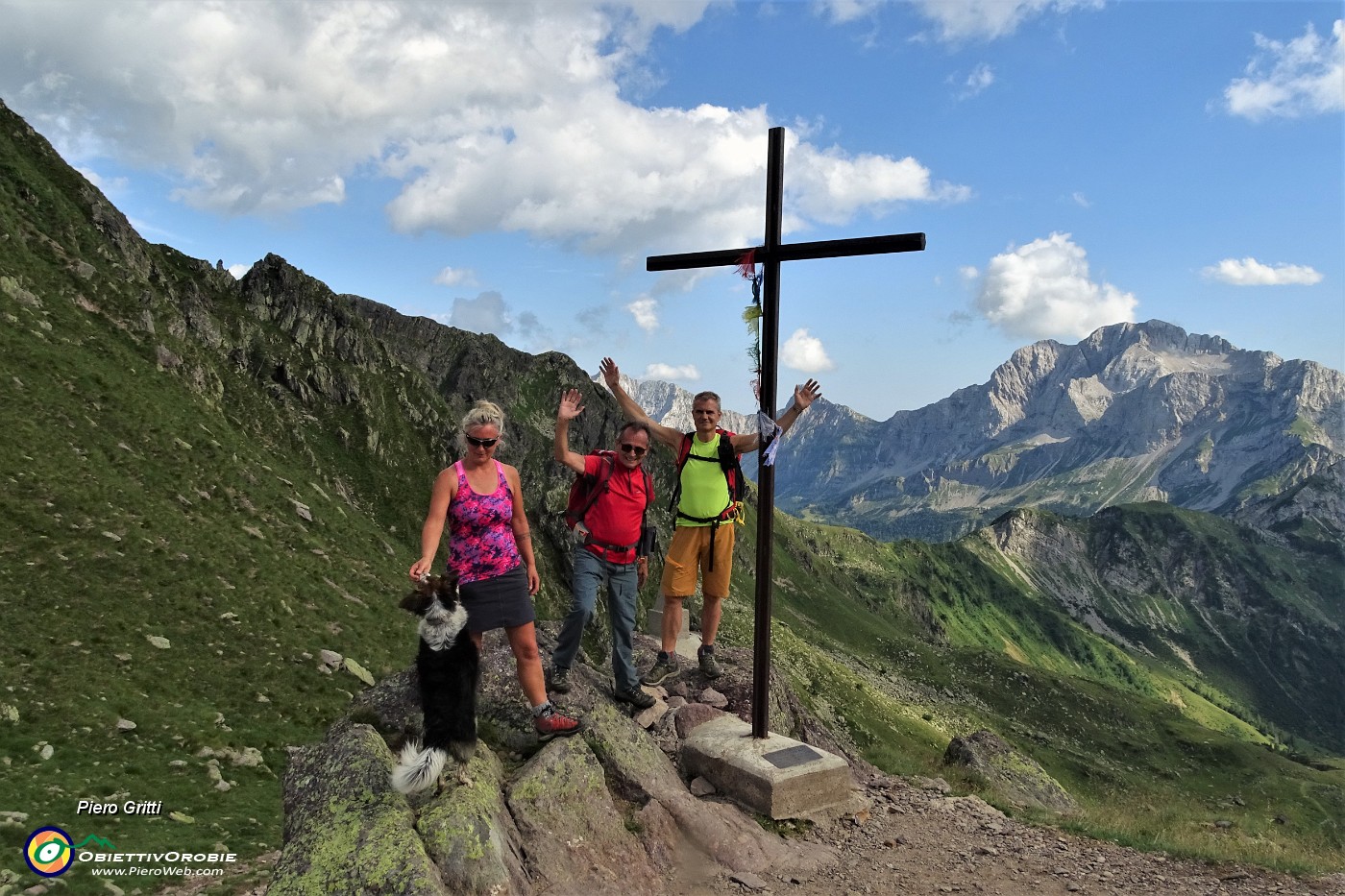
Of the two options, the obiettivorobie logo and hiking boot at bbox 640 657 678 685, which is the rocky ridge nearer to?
hiking boot at bbox 640 657 678 685

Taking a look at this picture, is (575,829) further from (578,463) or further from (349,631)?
(349,631)

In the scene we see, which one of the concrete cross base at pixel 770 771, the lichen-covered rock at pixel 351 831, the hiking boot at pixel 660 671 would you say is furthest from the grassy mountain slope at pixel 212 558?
the lichen-covered rock at pixel 351 831

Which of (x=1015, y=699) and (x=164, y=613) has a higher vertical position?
(x=164, y=613)

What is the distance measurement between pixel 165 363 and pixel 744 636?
60760 mm

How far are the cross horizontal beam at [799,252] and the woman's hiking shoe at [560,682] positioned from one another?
5995 millimetres

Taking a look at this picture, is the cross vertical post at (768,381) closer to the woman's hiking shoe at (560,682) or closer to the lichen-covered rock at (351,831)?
the woman's hiking shoe at (560,682)

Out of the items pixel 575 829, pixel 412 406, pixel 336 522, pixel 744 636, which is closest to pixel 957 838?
pixel 575 829

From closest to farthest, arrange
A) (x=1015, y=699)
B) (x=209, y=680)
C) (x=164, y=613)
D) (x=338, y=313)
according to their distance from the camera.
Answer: (x=209, y=680), (x=164, y=613), (x=338, y=313), (x=1015, y=699)

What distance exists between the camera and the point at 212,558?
113 feet

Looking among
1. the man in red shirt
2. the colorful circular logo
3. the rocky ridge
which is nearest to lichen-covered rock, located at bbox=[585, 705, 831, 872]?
the rocky ridge

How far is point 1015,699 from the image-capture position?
124 metres

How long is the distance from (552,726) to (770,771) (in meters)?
2.94

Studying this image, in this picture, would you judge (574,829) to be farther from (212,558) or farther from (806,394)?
(212,558)

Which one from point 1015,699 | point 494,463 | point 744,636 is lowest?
point 1015,699
